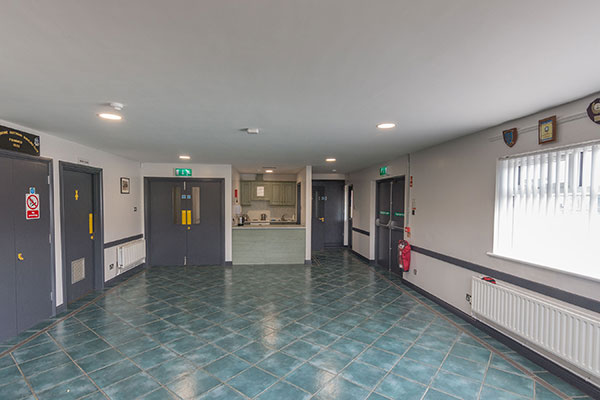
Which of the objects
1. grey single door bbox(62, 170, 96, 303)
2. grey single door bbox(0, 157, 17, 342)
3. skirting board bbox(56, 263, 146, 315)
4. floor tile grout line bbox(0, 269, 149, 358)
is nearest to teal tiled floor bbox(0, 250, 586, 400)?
floor tile grout line bbox(0, 269, 149, 358)

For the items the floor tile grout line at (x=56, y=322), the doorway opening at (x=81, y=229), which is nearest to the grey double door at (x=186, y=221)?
the floor tile grout line at (x=56, y=322)

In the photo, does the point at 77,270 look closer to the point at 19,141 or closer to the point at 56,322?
the point at 56,322

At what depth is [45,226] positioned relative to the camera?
3.69 m

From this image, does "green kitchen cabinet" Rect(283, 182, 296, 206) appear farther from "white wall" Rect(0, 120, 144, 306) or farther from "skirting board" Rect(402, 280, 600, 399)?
"skirting board" Rect(402, 280, 600, 399)

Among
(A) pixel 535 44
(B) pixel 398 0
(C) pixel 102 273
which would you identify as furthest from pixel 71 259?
(A) pixel 535 44

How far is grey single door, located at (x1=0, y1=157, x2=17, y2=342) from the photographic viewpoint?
311 cm

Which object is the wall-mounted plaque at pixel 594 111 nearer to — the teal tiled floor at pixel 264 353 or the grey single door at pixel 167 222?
the teal tiled floor at pixel 264 353

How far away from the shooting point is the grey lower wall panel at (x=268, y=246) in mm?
7117

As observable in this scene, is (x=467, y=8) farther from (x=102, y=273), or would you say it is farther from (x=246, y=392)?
(x=102, y=273)

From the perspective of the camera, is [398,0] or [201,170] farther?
[201,170]

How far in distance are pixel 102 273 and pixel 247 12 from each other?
5442 millimetres

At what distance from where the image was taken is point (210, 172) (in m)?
6.94

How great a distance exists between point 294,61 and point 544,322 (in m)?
3.18

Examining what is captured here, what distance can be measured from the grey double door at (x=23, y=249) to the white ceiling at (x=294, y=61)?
0.73 meters
